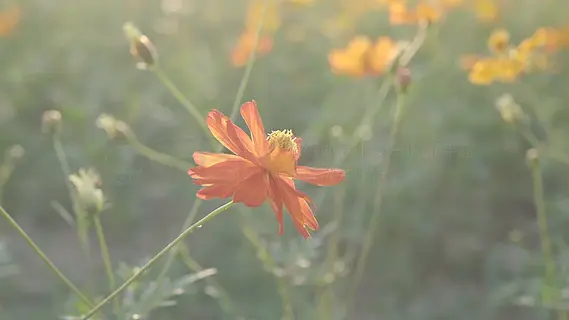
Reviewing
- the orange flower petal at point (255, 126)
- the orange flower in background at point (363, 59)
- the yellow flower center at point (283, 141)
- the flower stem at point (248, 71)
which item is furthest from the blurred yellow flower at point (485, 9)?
the orange flower petal at point (255, 126)

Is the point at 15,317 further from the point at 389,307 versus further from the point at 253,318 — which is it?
Result: the point at 389,307

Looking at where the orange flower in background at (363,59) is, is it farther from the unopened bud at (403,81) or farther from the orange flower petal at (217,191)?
the orange flower petal at (217,191)

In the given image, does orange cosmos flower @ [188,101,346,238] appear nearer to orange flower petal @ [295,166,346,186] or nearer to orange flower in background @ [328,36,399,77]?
orange flower petal @ [295,166,346,186]

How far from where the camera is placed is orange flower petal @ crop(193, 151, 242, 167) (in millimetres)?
716

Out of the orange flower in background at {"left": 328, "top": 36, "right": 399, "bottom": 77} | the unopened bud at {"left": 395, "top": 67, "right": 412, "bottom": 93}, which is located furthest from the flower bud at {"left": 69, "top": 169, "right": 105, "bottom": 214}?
the orange flower in background at {"left": 328, "top": 36, "right": 399, "bottom": 77}

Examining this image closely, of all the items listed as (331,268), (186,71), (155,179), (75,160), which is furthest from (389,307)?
(186,71)

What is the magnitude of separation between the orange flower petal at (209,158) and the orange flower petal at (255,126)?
0.03 meters

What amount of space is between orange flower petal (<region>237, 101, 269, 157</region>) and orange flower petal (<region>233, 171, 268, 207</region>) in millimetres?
40

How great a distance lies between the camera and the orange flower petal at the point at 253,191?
0.67 meters

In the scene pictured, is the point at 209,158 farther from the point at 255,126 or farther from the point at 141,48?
the point at 141,48

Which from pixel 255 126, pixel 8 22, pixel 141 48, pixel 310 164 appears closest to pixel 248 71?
pixel 141 48

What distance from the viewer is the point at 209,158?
0.72 meters

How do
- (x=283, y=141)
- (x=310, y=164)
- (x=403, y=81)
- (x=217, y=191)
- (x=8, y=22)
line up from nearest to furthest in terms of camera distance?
(x=217, y=191)
(x=283, y=141)
(x=403, y=81)
(x=310, y=164)
(x=8, y=22)

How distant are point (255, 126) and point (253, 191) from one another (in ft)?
0.26
